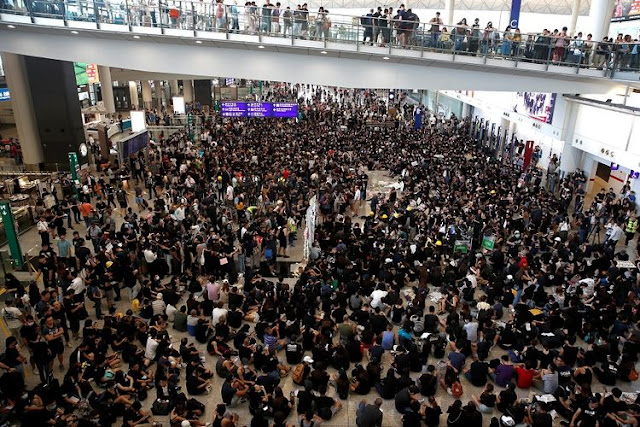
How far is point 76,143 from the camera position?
23734mm

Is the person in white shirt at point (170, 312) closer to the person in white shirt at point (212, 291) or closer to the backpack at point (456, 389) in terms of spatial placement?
the person in white shirt at point (212, 291)

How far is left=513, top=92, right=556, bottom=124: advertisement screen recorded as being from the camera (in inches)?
902

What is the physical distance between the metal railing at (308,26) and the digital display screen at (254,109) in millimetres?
10308

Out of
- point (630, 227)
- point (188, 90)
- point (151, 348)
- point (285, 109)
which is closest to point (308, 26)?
point (285, 109)

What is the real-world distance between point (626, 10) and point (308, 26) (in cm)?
1902

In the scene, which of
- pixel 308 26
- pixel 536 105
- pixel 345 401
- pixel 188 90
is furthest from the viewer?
pixel 188 90

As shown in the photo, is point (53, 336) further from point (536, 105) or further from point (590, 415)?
point (536, 105)

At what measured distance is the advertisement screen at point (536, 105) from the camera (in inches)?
902

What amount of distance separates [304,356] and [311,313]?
1.01 meters

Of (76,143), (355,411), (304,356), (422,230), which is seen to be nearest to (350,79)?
(422,230)

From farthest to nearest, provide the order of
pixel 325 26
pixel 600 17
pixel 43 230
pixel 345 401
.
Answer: pixel 600 17, pixel 325 26, pixel 43 230, pixel 345 401

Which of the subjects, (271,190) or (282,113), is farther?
(282,113)

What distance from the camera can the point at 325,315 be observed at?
412 inches

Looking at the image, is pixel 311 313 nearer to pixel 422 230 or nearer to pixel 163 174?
pixel 422 230
